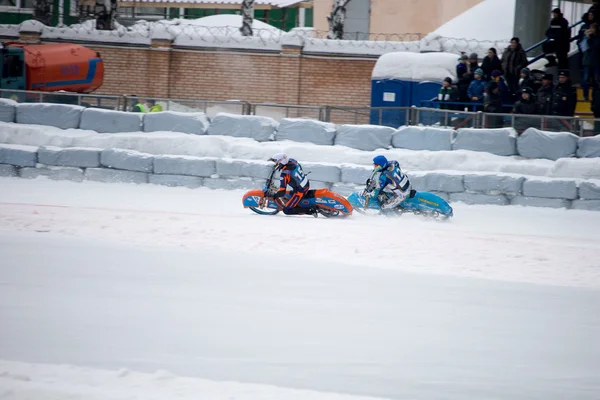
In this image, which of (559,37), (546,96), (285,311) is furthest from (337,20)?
(285,311)

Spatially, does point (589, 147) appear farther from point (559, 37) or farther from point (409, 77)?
point (409, 77)

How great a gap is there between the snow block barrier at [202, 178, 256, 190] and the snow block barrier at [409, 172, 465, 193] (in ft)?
9.31

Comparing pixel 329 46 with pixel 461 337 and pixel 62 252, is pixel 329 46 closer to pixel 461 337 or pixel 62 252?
pixel 62 252

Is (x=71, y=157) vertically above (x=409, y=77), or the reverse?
(x=409, y=77)

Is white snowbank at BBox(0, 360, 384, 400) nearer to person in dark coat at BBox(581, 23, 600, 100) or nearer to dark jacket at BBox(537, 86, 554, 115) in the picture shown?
dark jacket at BBox(537, 86, 554, 115)

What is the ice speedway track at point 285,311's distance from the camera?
4.47 meters

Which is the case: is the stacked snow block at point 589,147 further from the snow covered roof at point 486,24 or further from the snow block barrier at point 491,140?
the snow covered roof at point 486,24

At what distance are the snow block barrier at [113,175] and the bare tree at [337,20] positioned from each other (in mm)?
10447

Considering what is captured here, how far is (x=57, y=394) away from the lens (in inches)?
160

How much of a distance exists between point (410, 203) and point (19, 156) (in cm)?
737

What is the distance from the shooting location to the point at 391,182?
35.8ft

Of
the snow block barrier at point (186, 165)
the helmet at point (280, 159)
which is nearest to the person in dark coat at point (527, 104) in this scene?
the helmet at point (280, 159)

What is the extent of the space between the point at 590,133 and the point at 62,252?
9376mm

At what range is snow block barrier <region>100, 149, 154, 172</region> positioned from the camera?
13414mm
